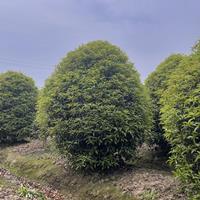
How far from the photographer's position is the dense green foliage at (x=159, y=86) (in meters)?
15.5

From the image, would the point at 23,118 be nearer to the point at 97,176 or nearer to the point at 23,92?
the point at 23,92

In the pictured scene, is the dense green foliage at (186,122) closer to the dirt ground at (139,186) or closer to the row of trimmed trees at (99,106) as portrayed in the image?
the row of trimmed trees at (99,106)

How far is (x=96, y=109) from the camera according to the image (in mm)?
12695

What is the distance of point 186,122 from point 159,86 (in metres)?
7.11

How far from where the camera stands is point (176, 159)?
9.71 m

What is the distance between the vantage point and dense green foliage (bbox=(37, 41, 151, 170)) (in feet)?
41.4

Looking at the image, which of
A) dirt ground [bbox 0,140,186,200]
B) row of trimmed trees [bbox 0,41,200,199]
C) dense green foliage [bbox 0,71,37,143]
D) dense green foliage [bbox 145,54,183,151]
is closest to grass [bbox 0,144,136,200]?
dirt ground [bbox 0,140,186,200]

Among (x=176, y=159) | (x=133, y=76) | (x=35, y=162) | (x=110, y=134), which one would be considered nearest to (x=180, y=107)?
(x=176, y=159)

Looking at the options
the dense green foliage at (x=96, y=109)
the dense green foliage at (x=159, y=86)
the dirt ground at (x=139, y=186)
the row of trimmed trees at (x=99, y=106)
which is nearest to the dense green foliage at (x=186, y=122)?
the row of trimmed trees at (x=99, y=106)

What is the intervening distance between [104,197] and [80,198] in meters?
0.91

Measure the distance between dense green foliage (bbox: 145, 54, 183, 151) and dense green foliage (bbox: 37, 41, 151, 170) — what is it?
192 cm

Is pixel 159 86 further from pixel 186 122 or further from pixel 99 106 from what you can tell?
pixel 186 122

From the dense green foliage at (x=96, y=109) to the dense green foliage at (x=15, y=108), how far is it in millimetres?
6849

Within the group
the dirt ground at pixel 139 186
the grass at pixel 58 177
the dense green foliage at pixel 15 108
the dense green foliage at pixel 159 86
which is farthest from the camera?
the dense green foliage at pixel 15 108
